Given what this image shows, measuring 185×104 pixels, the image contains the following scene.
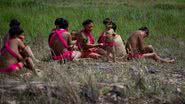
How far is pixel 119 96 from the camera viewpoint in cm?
674

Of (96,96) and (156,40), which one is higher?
(96,96)

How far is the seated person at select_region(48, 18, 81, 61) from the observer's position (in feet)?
32.9

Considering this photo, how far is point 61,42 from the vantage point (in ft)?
32.9

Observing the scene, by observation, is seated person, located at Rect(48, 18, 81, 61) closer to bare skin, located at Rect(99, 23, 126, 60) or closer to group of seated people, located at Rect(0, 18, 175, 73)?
group of seated people, located at Rect(0, 18, 175, 73)

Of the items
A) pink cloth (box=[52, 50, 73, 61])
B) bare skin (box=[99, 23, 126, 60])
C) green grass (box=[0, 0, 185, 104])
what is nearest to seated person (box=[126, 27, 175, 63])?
bare skin (box=[99, 23, 126, 60])

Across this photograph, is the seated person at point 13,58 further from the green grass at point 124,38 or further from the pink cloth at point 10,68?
the green grass at point 124,38

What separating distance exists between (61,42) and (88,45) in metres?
0.98

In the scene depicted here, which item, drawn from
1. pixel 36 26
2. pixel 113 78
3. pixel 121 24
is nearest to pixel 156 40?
pixel 121 24

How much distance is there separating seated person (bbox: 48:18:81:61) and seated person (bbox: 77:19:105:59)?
2.50ft

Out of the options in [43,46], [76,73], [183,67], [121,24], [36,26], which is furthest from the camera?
[121,24]

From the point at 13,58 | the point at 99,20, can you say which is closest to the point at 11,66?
the point at 13,58

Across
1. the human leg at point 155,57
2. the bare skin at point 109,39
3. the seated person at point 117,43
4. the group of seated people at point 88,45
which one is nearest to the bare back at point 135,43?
the group of seated people at point 88,45

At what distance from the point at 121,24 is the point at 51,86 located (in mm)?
11003

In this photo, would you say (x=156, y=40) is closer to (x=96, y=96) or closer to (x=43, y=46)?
(x=43, y=46)
